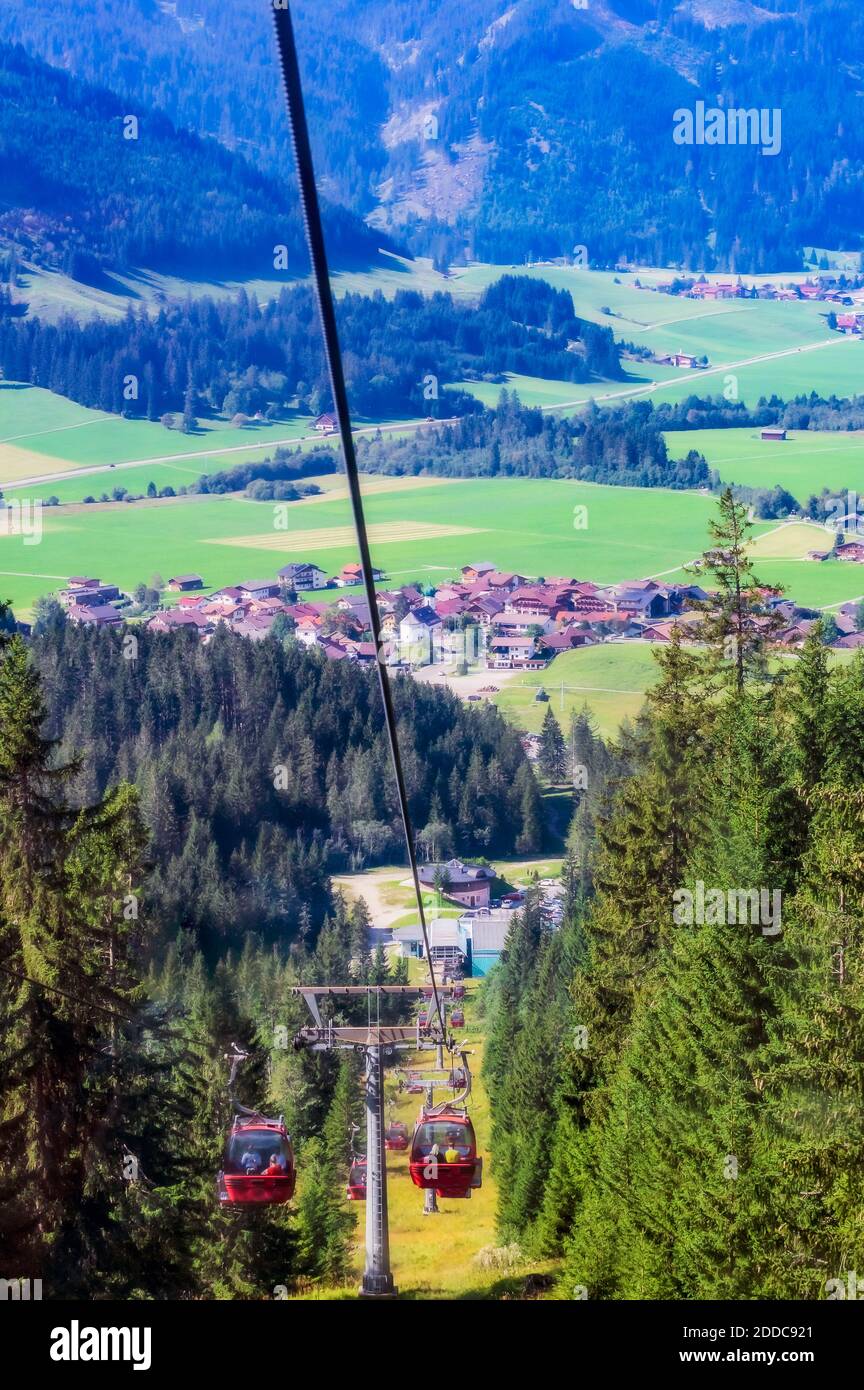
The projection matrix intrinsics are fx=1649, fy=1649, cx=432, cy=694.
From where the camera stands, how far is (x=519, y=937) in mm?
50875

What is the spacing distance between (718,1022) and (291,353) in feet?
602

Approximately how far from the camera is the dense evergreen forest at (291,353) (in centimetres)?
17312

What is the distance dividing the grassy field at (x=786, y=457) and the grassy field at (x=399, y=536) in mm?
7108

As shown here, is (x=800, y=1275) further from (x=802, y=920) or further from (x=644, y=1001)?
(x=644, y=1001)

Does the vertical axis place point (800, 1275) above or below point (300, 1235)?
above

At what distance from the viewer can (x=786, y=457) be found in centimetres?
15375

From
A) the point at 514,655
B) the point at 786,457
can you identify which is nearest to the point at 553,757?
the point at 514,655

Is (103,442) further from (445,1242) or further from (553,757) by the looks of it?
(445,1242)

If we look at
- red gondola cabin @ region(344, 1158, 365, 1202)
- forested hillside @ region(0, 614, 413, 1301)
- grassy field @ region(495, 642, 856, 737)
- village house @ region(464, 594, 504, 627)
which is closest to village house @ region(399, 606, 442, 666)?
village house @ region(464, 594, 504, 627)

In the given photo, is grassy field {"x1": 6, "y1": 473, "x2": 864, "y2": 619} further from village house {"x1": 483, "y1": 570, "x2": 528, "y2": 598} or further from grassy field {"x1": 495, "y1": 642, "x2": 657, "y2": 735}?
grassy field {"x1": 495, "y1": 642, "x2": 657, "y2": 735}

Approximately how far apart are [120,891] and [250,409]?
551 feet

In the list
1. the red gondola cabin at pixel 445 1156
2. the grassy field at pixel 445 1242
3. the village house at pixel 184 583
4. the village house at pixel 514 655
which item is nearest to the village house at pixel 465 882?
the grassy field at pixel 445 1242
